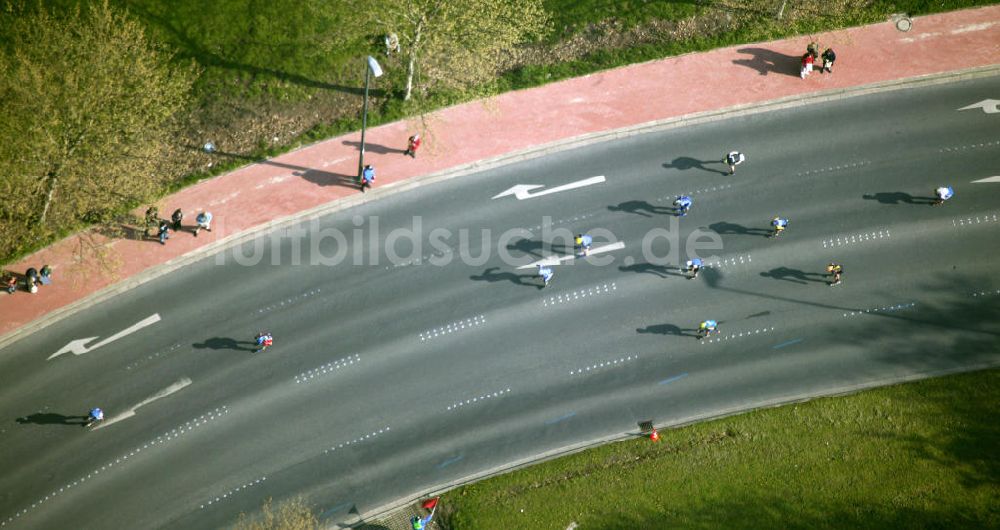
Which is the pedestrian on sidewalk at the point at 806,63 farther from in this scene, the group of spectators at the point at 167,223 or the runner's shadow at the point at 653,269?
the group of spectators at the point at 167,223

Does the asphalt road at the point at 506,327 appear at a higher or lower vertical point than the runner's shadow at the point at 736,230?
lower

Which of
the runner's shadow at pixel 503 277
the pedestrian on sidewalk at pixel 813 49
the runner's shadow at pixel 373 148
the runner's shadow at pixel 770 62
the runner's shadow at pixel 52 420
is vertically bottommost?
the runner's shadow at pixel 52 420

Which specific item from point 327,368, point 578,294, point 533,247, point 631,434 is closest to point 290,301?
point 327,368

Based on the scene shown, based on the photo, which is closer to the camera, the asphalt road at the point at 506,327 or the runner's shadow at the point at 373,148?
the asphalt road at the point at 506,327

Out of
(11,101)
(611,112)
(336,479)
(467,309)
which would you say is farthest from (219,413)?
(611,112)

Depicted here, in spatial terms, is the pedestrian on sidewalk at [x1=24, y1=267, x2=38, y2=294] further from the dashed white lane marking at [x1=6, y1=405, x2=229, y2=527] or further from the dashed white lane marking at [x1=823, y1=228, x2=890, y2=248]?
the dashed white lane marking at [x1=823, y1=228, x2=890, y2=248]

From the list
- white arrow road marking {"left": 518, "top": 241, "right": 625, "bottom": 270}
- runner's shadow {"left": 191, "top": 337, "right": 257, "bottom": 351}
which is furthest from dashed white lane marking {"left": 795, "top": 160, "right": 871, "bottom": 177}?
runner's shadow {"left": 191, "top": 337, "right": 257, "bottom": 351}

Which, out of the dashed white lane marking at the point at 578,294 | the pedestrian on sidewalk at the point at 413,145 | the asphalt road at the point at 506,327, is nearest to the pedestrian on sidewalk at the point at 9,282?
the asphalt road at the point at 506,327
